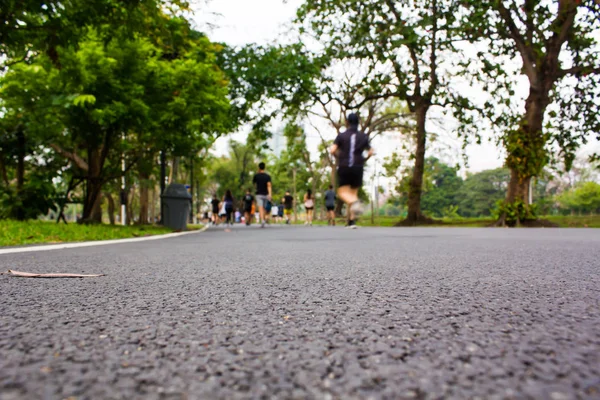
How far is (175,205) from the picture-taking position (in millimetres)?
15719

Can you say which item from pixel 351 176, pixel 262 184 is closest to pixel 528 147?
pixel 351 176

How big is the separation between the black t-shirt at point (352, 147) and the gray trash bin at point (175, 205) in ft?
22.4

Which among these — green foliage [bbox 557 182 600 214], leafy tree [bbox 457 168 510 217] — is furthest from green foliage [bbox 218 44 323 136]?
leafy tree [bbox 457 168 510 217]

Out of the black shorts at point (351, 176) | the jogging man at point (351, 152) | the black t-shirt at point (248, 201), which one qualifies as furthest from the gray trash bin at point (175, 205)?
the jogging man at point (351, 152)

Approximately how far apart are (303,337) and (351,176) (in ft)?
30.1

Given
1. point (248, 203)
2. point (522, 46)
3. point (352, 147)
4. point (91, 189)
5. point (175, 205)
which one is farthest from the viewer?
point (248, 203)

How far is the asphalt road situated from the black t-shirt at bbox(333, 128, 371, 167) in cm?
736

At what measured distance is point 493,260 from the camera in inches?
175

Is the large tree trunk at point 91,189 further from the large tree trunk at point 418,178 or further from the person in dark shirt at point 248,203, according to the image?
the large tree trunk at point 418,178

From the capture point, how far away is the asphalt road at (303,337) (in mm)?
1182

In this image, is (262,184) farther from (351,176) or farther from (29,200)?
(29,200)

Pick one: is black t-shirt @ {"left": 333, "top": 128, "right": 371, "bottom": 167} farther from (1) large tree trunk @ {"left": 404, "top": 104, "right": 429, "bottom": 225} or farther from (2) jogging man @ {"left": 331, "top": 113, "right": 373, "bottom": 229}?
(1) large tree trunk @ {"left": 404, "top": 104, "right": 429, "bottom": 225}

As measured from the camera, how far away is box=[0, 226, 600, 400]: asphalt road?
1182 millimetres

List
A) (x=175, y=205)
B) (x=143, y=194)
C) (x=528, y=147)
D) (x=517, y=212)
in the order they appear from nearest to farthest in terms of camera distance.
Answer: (x=175, y=205), (x=517, y=212), (x=528, y=147), (x=143, y=194)
